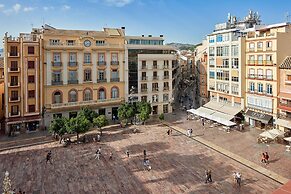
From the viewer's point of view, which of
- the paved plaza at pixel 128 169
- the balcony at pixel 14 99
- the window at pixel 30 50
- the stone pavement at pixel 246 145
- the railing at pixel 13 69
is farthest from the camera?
the window at pixel 30 50

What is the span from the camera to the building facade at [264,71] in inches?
1645

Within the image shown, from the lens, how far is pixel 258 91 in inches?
1758

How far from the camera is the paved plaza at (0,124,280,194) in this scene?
2592 cm

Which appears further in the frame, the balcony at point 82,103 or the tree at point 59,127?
the balcony at point 82,103

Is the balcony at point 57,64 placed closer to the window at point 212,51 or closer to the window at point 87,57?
the window at point 87,57

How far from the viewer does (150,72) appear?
5659cm

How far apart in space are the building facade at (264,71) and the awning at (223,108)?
2167 millimetres

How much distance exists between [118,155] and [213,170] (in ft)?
39.6

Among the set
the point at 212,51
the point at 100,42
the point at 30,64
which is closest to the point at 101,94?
the point at 100,42

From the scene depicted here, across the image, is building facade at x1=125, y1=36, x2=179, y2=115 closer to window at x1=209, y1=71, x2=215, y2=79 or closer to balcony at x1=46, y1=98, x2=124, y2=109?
balcony at x1=46, y1=98, x2=124, y2=109

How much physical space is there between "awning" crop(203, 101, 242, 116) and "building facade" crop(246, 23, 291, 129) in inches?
85.3

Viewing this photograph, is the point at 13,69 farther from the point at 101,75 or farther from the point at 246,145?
the point at 246,145

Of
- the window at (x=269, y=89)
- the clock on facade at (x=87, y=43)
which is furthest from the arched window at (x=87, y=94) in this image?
the window at (x=269, y=89)

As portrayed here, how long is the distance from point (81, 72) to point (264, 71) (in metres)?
32.1
